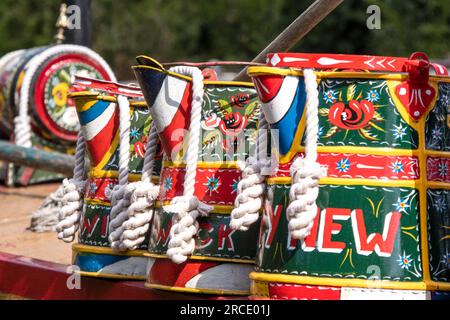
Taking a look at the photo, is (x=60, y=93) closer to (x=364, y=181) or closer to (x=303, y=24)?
(x=303, y=24)

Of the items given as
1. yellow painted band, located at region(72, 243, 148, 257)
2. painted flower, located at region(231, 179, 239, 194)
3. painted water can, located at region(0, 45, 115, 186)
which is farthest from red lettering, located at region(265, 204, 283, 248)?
painted water can, located at region(0, 45, 115, 186)

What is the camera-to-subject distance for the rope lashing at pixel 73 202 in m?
2.57

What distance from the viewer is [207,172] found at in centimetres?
218

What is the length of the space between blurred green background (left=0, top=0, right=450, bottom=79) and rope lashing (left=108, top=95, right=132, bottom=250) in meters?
11.2

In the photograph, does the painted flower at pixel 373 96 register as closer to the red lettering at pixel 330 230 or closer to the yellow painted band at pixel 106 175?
the red lettering at pixel 330 230

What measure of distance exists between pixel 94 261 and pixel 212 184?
18.6 inches

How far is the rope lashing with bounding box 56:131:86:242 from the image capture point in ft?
8.43

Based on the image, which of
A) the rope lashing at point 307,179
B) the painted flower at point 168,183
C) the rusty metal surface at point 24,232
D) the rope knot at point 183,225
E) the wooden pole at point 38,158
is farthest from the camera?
the wooden pole at point 38,158

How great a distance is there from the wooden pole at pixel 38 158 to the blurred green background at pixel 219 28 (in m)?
9.21

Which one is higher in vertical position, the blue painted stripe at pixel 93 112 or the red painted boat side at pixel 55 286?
the blue painted stripe at pixel 93 112

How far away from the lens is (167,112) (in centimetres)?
215

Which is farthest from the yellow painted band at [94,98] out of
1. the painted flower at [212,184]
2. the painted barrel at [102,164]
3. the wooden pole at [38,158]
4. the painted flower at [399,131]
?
the wooden pole at [38,158]

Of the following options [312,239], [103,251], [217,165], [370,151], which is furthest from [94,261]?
[370,151]
